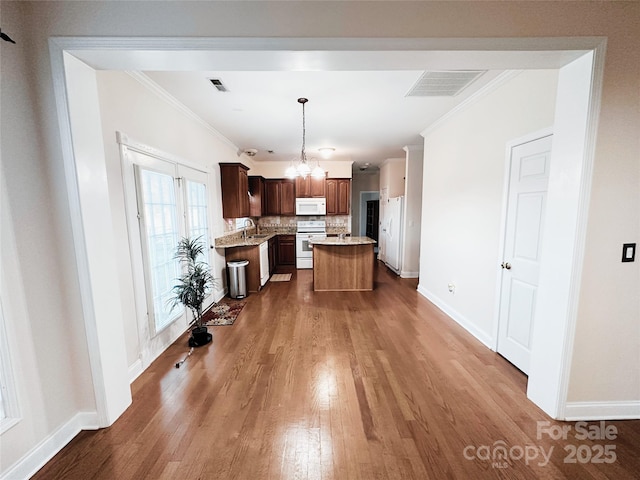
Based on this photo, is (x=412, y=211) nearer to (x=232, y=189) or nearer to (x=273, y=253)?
(x=273, y=253)

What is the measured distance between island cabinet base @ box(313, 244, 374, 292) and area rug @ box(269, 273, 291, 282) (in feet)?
3.42

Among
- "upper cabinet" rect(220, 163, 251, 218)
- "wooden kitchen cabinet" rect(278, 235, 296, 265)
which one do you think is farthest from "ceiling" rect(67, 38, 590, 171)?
"wooden kitchen cabinet" rect(278, 235, 296, 265)

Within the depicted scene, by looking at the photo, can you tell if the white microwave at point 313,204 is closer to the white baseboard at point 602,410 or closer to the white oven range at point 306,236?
the white oven range at point 306,236

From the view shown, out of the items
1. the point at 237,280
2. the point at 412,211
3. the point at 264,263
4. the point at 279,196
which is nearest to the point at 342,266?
the point at 264,263

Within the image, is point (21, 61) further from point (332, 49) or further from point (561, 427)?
point (561, 427)

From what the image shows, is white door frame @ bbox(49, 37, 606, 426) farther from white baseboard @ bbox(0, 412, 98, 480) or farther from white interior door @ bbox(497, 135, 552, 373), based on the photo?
white interior door @ bbox(497, 135, 552, 373)

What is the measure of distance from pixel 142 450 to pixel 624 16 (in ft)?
13.0

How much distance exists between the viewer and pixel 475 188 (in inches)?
117

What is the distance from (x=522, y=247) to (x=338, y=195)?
4.68m

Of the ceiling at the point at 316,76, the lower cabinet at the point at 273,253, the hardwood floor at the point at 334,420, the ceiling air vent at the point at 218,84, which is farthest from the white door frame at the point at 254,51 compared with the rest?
the lower cabinet at the point at 273,253

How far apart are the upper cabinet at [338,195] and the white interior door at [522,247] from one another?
438cm

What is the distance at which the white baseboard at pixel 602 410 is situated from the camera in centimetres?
177

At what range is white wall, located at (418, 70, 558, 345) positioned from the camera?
226 centimetres

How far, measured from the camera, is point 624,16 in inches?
58.7
